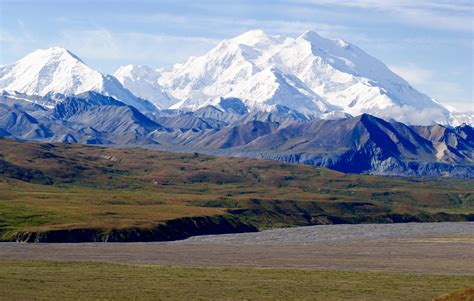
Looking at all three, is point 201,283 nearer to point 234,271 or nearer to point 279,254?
point 234,271

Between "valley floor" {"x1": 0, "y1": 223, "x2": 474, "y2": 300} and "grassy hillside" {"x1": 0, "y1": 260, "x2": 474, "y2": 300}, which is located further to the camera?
"valley floor" {"x1": 0, "y1": 223, "x2": 474, "y2": 300}

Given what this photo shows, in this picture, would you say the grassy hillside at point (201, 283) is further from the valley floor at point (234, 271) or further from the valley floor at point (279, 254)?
the valley floor at point (279, 254)

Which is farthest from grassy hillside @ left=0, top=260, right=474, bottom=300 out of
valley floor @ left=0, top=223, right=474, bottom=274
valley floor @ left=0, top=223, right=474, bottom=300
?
valley floor @ left=0, top=223, right=474, bottom=274

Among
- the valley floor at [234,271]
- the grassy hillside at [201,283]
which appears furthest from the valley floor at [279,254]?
the grassy hillside at [201,283]

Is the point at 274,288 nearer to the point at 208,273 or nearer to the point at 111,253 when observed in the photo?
the point at 208,273

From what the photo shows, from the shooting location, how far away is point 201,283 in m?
118

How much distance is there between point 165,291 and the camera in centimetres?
10950

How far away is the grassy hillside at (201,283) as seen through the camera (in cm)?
10675

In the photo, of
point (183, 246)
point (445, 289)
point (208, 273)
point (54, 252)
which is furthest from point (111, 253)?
point (445, 289)

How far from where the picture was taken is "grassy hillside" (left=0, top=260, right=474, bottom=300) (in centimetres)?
10675

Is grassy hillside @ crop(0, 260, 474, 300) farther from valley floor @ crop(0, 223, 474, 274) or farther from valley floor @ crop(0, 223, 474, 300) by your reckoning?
valley floor @ crop(0, 223, 474, 274)

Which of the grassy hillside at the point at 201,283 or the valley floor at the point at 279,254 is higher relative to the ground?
the grassy hillside at the point at 201,283

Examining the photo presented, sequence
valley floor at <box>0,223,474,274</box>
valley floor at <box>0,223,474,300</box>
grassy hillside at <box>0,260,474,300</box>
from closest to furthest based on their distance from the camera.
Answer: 1. grassy hillside at <box>0,260,474,300</box>
2. valley floor at <box>0,223,474,300</box>
3. valley floor at <box>0,223,474,274</box>

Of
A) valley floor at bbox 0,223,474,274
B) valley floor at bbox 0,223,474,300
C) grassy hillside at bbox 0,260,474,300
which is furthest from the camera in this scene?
valley floor at bbox 0,223,474,274
